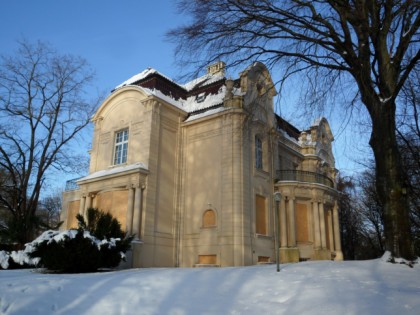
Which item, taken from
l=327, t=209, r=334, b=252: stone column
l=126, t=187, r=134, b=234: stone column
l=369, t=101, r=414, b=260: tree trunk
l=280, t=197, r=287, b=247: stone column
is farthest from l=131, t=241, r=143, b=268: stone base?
l=327, t=209, r=334, b=252: stone column

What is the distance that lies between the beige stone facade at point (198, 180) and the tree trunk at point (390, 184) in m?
8.43

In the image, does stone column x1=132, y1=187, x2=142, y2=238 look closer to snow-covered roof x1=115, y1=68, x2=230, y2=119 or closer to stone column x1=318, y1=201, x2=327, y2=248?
snow-covered roof x1=115, y1=68, x2=230, y2=119

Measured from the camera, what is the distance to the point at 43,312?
7773 millimetres

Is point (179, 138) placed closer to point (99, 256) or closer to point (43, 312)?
point (99, 256)

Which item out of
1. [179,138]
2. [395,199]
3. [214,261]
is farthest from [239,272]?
[179,138]

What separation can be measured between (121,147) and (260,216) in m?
9.25

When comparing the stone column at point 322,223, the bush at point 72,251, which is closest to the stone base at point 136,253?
the bush at point 72,251

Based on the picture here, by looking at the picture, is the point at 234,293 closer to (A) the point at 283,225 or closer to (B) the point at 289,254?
(B) the point at 289,254

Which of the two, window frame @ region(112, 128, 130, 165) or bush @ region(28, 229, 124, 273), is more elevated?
window frame @ region(112, 128, 130, 165)

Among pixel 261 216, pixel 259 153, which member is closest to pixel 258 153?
pixel 259 153

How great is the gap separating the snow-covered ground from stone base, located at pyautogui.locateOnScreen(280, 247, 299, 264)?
1230 centimetres

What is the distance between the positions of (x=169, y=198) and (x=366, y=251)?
34.7 metres

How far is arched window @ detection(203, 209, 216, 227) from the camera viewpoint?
2059 cm

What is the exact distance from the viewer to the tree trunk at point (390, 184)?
9719mm
